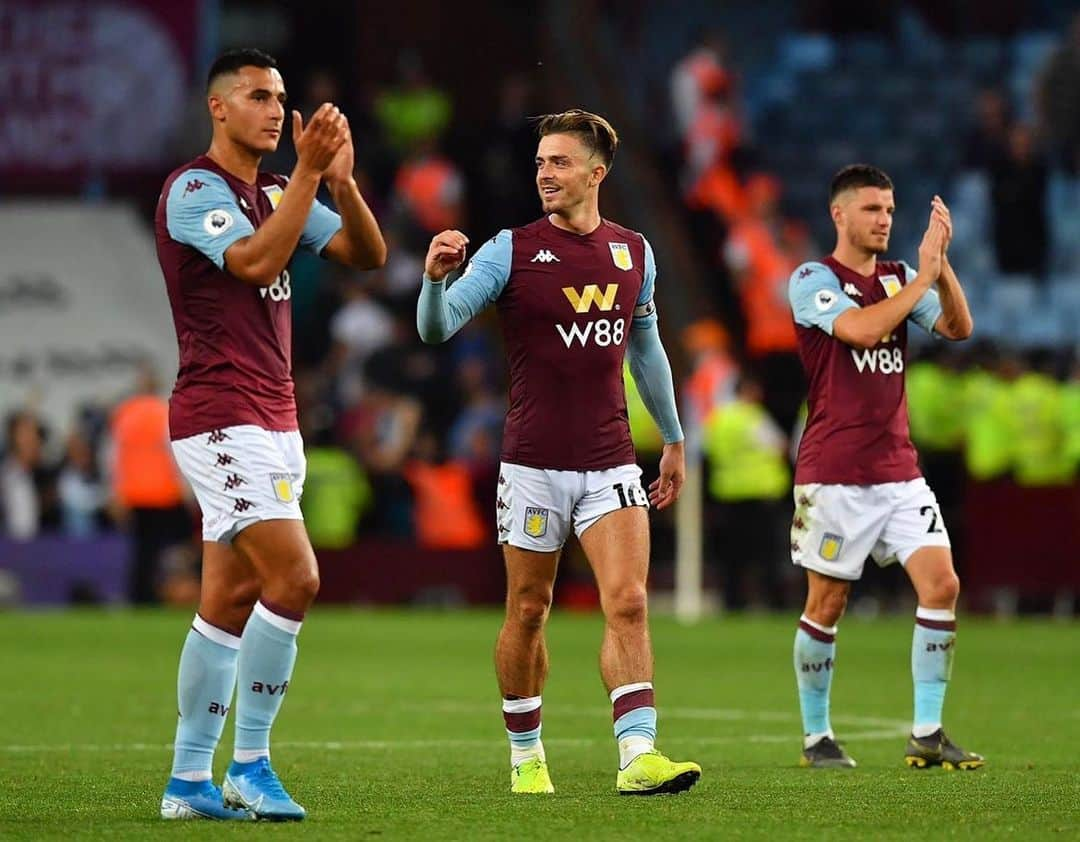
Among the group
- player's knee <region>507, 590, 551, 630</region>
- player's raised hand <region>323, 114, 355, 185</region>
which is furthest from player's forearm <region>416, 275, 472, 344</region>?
player's knee <region>507, 590, 551, 630</region>

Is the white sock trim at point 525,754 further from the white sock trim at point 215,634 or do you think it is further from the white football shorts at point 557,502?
the white sock trim at point 215,634

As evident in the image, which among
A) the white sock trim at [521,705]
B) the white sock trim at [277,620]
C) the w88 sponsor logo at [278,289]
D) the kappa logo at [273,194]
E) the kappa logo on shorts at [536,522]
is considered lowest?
the white sock trim at [521,705]

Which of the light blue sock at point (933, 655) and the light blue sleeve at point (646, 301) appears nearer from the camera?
the light blue sleeve at point (646, 301)

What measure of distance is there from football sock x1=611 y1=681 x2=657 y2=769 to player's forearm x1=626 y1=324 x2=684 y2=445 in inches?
42.1

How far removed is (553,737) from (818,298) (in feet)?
8.35

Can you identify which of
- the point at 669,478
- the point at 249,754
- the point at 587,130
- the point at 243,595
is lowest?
the point at 249,754

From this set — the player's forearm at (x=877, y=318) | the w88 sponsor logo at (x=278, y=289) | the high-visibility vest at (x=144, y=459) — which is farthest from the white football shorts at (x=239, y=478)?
the high-visibility vest at (x=144, y=459)

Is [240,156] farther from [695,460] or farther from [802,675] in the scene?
[695,460]

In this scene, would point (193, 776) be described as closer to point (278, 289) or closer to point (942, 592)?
point (278, 289)

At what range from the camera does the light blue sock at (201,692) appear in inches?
297

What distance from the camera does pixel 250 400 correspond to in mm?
7598

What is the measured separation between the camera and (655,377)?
8.83 metres

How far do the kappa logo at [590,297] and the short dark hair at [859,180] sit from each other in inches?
74.4

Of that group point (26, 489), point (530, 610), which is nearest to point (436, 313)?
point (530, 610)
